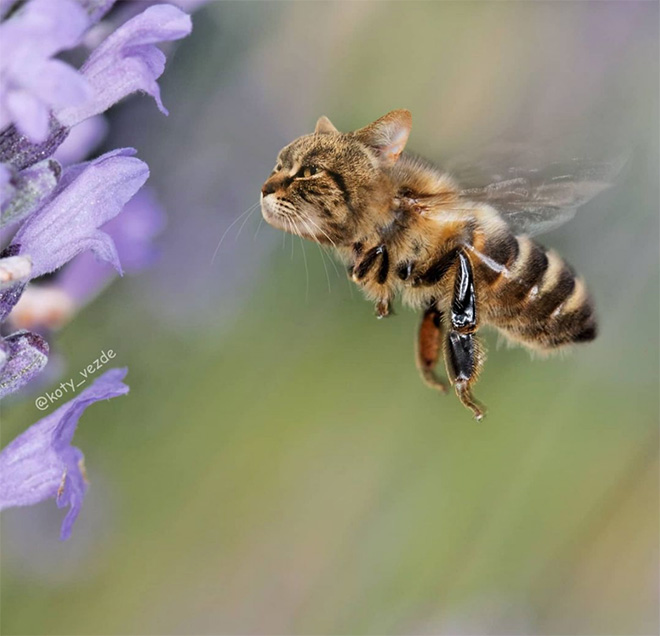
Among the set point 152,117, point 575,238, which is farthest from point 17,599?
point 575,238

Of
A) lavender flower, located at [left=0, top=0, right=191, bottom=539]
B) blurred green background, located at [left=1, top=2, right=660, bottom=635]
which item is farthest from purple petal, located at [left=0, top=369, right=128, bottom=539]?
blurred green background, located at [left=1, top=2, right=660, bottom=635]

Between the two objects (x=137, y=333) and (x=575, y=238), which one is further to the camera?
(x=575, y=238)

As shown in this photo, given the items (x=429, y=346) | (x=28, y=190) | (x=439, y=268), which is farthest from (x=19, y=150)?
(x=429, y=346)

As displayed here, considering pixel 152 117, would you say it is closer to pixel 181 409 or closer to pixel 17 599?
pixel 181 409

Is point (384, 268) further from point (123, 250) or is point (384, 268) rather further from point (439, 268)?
point (123, 250)

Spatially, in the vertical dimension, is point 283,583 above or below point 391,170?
below

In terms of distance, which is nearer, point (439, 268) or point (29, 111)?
point (29, 111)
